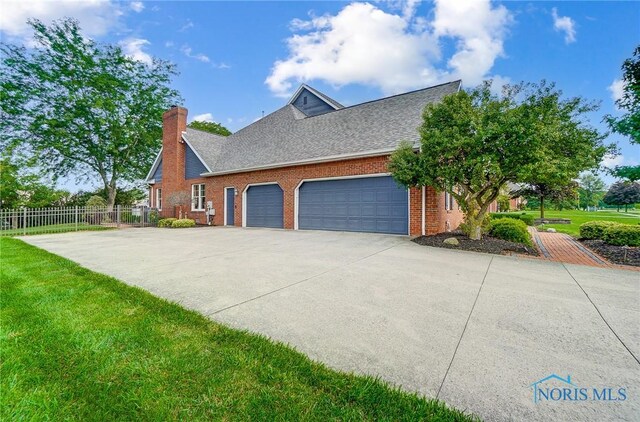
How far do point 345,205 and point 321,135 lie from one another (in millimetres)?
4583

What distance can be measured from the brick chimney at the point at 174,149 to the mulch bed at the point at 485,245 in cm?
1642

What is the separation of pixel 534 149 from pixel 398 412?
7.72 m

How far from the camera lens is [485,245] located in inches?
310

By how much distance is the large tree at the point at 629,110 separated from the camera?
668cm

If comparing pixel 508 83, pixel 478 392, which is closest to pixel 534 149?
pixel 508 83

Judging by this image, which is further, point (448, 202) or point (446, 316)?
point (448, 202)

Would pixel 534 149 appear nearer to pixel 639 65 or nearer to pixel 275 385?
pixel 639 65

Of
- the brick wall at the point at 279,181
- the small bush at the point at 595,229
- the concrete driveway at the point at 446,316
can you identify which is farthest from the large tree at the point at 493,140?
the small bush at the point at 595,229

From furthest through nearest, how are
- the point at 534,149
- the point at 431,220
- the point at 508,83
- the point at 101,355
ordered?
the point at 431,220
the point at 508,83
the point at 534,149
the point at 101,355

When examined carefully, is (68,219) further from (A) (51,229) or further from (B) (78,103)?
(B) (78,103)

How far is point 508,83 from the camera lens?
788 centimetres

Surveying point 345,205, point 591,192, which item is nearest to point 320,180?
point 345,205

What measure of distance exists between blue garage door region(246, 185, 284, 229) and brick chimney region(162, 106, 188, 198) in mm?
6662

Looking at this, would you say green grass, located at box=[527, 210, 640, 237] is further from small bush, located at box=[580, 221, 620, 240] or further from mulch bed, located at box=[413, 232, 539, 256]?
mulch bed, located at box=[413, 232, 539, 256]
